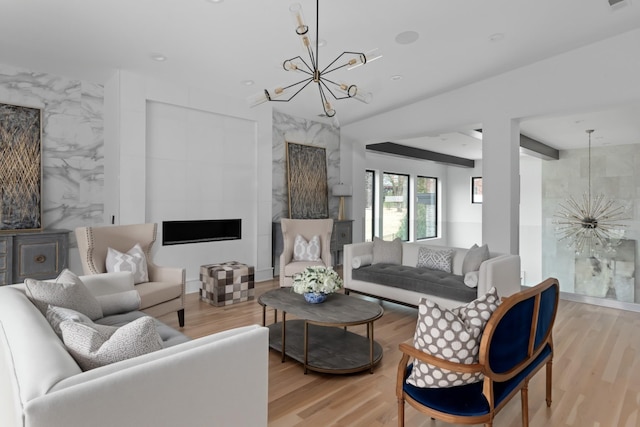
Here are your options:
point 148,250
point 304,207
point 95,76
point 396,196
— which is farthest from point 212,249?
point 396,196

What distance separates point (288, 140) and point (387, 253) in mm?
2704

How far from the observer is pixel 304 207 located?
261 inches

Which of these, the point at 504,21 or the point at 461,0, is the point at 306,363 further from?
the point at 504,21

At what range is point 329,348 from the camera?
310 cm

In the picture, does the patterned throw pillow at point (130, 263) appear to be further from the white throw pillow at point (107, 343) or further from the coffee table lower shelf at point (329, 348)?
the white throw pillow at point (107, 343)

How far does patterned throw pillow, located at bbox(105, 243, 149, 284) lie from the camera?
11.9ft

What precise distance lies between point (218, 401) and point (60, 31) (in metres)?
3.75

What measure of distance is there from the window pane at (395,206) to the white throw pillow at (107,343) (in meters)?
7.86

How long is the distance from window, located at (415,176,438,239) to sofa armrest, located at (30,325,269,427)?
918 cm

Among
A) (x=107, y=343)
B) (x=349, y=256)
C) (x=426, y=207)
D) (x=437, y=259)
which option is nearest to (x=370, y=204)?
(x=426, y=207)

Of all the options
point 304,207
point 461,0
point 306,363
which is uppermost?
point 461,0

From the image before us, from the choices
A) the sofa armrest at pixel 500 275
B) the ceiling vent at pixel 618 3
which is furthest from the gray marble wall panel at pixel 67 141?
the ceiling vent at pixel 618 3

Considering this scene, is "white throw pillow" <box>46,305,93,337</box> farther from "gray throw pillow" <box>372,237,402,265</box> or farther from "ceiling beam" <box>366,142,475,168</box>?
"ceiling beam" <box>366,142,475,168</box>

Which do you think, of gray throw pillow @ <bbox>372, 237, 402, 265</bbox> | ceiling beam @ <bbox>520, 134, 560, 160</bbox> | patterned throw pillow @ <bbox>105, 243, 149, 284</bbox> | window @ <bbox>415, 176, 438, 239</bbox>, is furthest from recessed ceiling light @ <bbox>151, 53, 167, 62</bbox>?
window @ <bbox>415, 176, 438, 239</bbox>
